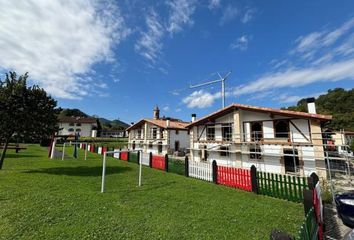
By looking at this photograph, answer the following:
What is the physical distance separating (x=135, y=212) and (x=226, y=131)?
16340 mm

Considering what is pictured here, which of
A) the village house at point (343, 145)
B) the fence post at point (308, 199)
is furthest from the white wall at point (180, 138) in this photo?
the fence post at point (308, 199)

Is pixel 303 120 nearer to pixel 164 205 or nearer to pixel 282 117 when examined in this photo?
pixel 282 117

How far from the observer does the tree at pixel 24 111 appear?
458 inches

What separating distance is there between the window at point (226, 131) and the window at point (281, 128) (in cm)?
467

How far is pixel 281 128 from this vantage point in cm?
1703

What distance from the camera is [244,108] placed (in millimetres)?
18547

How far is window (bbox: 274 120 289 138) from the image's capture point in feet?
54.0

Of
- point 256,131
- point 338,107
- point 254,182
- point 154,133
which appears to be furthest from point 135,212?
point 338,107

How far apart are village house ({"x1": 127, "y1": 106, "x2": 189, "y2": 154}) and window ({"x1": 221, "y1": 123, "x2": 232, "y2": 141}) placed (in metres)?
11.4

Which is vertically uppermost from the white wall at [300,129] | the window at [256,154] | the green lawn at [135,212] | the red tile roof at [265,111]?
the red tile roof at [265,111]

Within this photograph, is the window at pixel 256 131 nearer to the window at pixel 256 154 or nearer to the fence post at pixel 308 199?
the window at pixel 256 154

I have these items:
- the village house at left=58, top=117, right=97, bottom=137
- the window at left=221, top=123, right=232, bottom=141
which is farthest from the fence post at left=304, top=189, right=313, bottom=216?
the village house at left=58, top=117, right=97, bottom=137

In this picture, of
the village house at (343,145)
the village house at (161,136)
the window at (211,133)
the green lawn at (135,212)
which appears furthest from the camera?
the village house at (161,136)

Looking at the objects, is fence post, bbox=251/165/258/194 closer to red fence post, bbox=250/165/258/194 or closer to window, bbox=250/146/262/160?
red fence post, bbox=250/165/258/194
